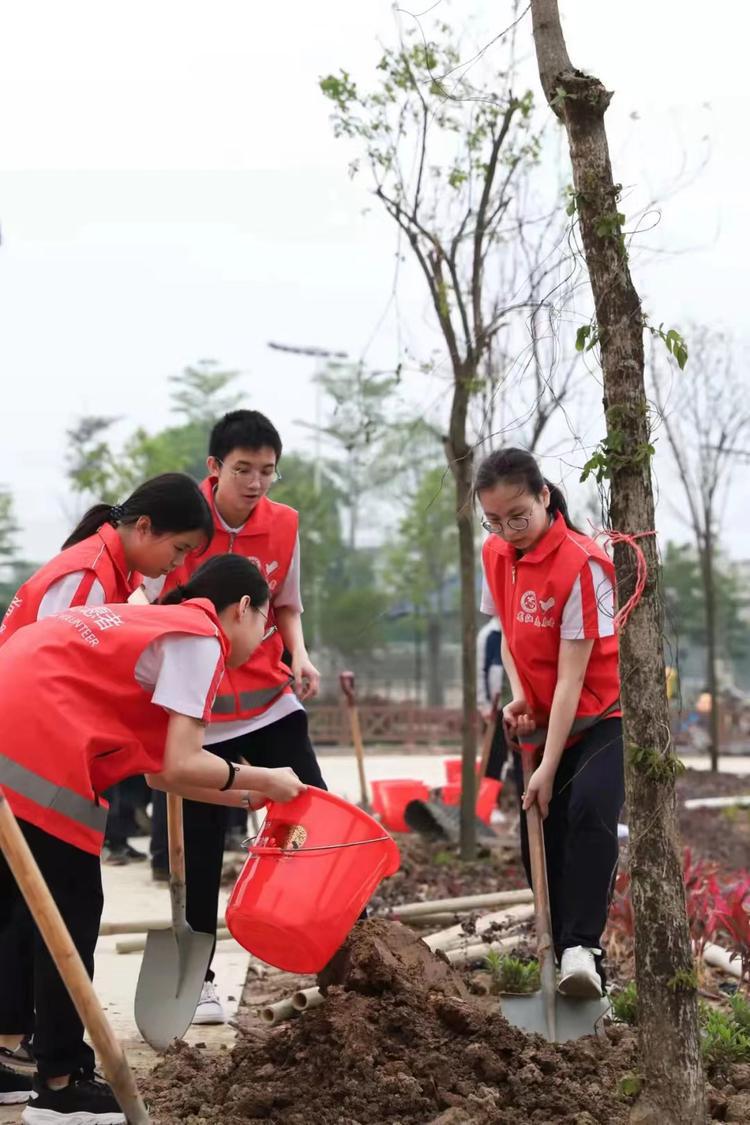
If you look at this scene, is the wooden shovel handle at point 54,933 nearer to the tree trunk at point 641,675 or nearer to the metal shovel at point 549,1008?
the tree trunk at point 641,675

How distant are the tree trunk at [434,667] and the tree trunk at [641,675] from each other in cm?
2751

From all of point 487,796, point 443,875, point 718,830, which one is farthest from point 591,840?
point 718,830

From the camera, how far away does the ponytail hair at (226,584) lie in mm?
3338

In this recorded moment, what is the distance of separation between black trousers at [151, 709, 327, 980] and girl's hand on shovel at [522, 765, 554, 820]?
0.66 m

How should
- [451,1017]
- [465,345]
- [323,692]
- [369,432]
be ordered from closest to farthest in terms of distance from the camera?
[451,1017] → [369,432] → [465,345] → [323,692]

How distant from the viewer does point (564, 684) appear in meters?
4.08

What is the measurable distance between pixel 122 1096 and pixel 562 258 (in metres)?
2.06

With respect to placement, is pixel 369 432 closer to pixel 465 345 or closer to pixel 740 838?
pixel 465 345

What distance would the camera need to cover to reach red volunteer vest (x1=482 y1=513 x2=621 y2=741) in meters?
4.13

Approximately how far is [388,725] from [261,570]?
20.5 meters

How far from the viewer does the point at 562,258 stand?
3.17 meters

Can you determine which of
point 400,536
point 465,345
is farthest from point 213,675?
point 400,536

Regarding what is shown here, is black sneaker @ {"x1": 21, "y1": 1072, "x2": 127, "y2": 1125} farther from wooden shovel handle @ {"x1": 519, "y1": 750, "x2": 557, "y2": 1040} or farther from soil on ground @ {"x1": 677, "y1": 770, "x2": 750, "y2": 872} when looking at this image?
soil on ground @ {"x1": 677, "y1": 770, "x2": 750, "y2": 872}

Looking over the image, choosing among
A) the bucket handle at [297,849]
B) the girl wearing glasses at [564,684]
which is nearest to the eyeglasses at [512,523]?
the girl wearing glasses at [564,684]
